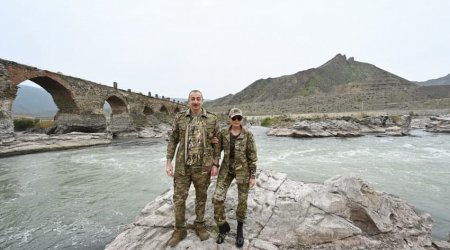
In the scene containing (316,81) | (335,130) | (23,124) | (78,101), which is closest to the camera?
(78,101)

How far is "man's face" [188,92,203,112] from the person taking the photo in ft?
13.8

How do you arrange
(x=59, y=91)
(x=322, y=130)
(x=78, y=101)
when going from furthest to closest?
(x=322, y=130)
(x=78, y=101)
(x=59, y=91)

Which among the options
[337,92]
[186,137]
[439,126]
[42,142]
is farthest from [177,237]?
[337,92]

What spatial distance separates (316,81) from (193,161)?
153 meters

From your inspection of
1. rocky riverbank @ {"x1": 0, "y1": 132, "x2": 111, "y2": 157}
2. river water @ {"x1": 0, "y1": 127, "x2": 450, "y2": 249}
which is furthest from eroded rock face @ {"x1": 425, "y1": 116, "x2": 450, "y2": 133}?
rocky riverbank @ {"x1": 0, "y1": 132, "x2": 111, "y2": 157}

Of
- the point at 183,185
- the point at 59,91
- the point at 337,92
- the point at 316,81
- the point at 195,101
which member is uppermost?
the point at 316,81

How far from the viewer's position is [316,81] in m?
147

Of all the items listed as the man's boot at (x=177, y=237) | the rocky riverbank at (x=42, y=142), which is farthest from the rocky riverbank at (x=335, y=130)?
the man's boot at (x=177, y=237)

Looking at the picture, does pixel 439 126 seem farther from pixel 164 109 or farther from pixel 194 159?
pixel 164 109

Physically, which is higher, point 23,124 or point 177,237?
point 177,237

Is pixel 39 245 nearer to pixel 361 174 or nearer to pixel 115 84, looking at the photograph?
pixel 361 174

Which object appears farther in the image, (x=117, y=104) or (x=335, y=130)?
(x=117, y=104)

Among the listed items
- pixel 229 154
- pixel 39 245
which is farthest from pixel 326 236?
pixel 39 245

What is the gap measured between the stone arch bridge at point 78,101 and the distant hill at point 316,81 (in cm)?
10972
